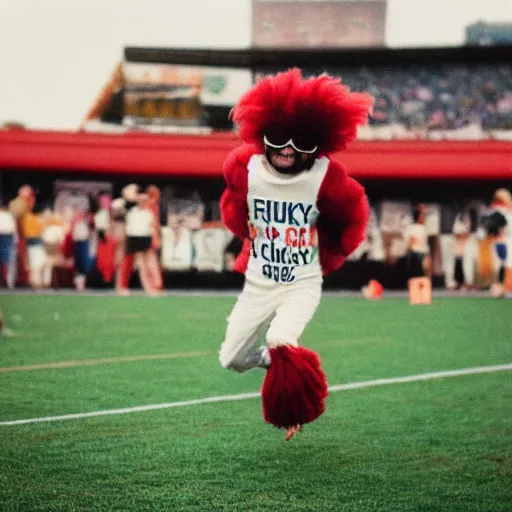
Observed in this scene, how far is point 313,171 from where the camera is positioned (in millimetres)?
5094

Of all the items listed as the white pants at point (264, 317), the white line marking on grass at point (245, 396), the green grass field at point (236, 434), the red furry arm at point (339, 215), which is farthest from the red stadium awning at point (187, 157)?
the white pants at point (264, 317)

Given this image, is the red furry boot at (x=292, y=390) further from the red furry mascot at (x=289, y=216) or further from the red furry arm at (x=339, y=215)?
the red furry arm at (x=339, y=215)

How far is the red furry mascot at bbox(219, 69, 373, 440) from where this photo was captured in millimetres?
4945

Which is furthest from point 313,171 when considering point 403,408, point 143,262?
point 143,262

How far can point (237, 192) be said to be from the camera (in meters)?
5.27

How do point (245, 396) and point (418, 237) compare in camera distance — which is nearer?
point (245, 396)

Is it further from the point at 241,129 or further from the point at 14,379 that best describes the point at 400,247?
the point at 241,129

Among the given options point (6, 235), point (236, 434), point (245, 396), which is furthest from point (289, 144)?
point (6, 235)

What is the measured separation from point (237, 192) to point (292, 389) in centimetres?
119

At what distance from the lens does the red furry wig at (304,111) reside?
4.94 m

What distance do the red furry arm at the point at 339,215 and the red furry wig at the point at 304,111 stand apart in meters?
0.19

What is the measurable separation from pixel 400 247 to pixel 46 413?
16060 mm

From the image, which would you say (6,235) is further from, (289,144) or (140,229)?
(289,144)

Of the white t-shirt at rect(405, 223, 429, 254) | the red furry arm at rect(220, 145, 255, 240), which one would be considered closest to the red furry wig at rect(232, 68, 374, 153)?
the red furry arm at rect(220, 145, 255, 240)
